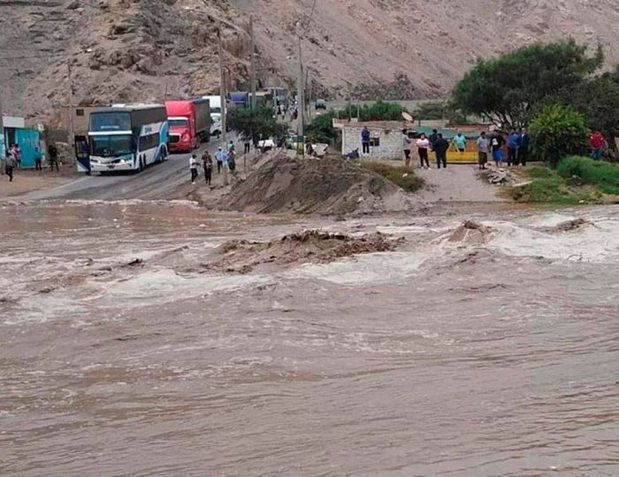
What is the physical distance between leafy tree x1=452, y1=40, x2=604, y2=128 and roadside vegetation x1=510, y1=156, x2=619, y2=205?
16346 mm

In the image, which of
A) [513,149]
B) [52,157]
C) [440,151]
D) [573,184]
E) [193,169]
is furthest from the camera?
[52,157]

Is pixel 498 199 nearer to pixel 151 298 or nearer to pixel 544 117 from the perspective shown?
pixel 544 117

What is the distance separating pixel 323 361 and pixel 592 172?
74.8 feet

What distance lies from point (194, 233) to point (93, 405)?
1625 centimetres

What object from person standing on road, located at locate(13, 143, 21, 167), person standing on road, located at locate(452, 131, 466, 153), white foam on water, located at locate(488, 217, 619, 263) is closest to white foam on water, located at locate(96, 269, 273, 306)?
white foam on water, located at locate(488, 217, 619, 263)

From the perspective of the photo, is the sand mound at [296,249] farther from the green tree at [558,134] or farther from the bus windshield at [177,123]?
the bus windshield at [177,123]

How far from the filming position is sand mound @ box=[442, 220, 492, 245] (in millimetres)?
20323

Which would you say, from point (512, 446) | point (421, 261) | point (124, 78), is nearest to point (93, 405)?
point (512, 446)

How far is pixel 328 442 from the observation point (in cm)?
822

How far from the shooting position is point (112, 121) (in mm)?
42812

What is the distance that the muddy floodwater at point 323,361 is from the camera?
800 centimetres

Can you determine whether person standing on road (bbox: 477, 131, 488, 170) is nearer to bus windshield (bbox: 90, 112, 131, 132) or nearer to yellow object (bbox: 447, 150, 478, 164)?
yellow object (bbox: 447, 150, 478, 164)

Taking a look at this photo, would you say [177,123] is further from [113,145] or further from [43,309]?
[43,309]

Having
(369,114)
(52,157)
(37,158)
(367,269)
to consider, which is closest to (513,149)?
(367,269)
